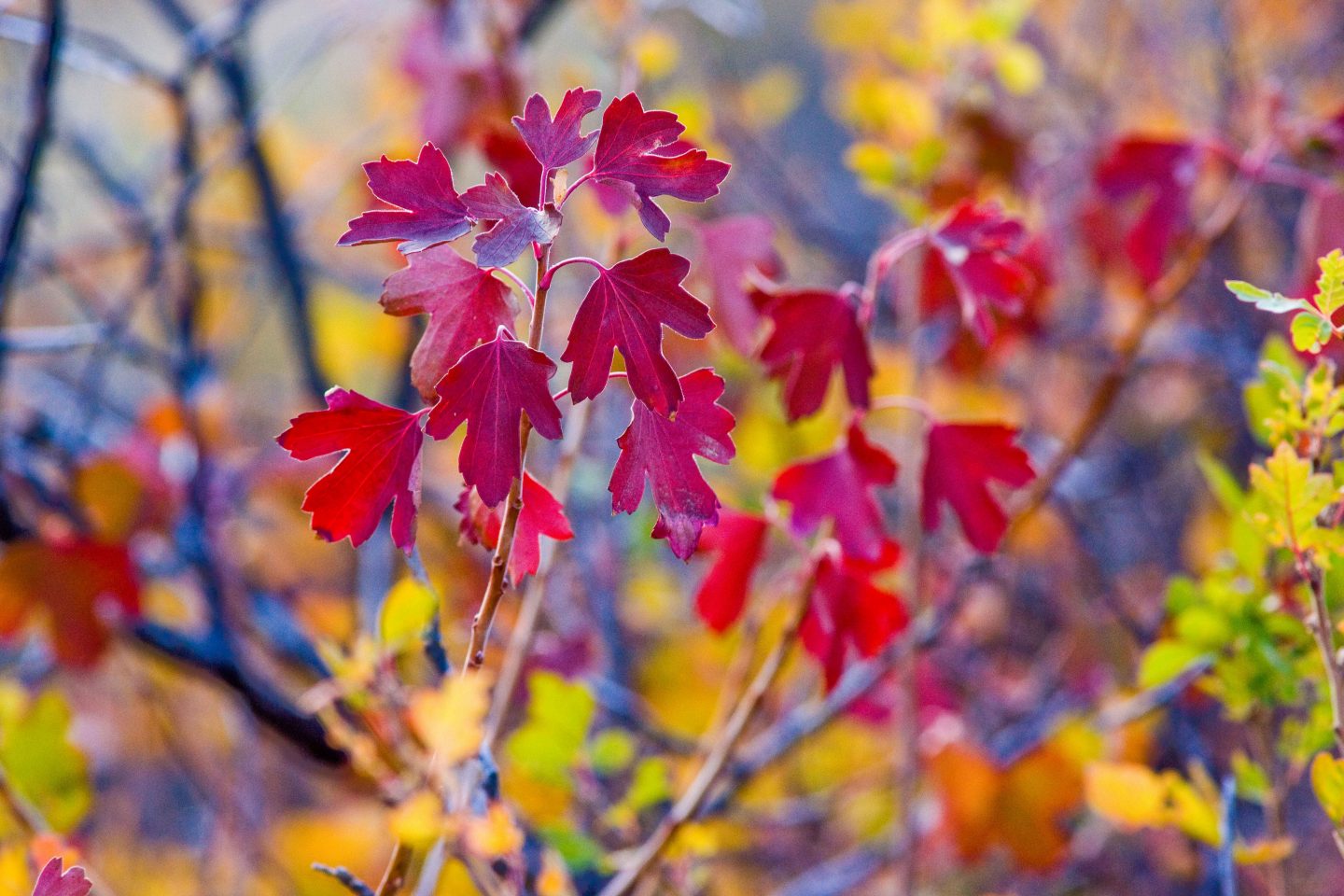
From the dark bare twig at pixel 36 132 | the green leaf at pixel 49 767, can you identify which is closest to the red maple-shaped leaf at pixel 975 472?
the green leaf at pixel 49 767

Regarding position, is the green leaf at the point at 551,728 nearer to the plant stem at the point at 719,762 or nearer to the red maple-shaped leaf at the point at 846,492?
the plant stem at the point at 719,762

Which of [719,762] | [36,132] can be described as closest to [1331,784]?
[719,762]

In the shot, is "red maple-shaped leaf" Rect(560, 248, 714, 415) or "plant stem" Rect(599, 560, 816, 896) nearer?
"red maple-shaped leaf" Rect(560, 248, 714, 415)

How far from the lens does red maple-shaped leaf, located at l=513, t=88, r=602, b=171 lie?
1.54ft

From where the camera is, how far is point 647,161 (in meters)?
0.48

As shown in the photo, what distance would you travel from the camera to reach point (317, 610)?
1648 mm

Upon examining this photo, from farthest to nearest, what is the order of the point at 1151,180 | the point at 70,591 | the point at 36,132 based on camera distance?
the point at 70,591 < the point at 1151,180 < the point at 36,132

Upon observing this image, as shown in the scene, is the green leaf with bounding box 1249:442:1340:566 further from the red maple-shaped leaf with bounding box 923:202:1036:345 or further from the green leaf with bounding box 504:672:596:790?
the green leaf with bounding box 504:672:596:790

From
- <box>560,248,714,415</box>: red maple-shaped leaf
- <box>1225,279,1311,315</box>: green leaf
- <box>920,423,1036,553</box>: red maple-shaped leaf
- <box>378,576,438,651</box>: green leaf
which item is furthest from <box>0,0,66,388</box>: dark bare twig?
<box>1225,279,1311,315</box>: green leaf

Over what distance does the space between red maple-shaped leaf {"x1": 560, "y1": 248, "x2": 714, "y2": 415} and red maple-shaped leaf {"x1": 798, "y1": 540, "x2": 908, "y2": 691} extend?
282 millimetres

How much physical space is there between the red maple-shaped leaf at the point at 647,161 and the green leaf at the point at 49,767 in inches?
23.7

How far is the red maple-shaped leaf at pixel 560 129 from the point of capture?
47 centimetres

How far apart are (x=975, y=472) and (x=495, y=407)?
15.0 inches

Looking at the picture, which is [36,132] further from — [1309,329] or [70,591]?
[1309,329]
